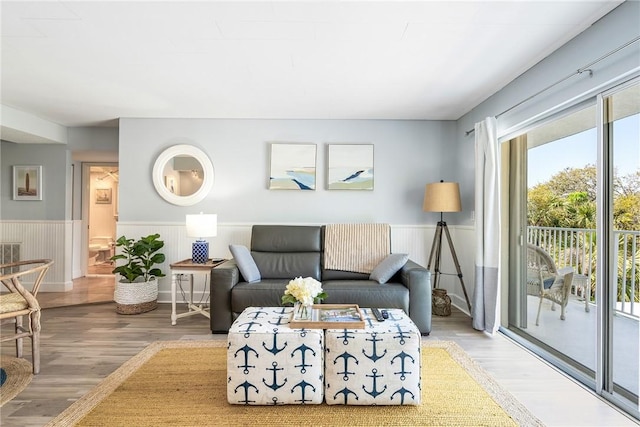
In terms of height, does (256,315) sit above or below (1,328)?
above

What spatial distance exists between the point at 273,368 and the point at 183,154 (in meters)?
3.31

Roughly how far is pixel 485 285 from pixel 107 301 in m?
4.44

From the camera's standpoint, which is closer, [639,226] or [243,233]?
[639,226]

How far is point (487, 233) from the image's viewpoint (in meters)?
3.37

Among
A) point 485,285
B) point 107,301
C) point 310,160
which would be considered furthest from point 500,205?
point 107,301

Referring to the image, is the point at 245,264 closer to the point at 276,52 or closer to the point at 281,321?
the point at 281,321

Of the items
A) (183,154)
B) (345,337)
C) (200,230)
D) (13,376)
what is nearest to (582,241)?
(345,337)

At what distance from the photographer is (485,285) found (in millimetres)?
3422

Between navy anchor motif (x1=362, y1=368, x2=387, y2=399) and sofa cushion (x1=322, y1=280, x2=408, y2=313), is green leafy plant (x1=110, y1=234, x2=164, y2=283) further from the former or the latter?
navy anchor motif (x1=362, y1=368, x2=387, y2=399)

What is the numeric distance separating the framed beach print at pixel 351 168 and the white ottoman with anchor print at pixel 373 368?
2654 millimetres

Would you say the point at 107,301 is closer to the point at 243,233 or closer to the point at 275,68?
the point at 243,233

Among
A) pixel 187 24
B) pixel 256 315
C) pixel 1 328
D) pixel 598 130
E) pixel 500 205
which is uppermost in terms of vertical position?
pixel 187 24

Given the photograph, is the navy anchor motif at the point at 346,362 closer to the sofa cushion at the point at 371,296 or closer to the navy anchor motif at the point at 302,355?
the navy anchor motif at the point at 302,355

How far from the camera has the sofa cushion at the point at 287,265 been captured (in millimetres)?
3855
